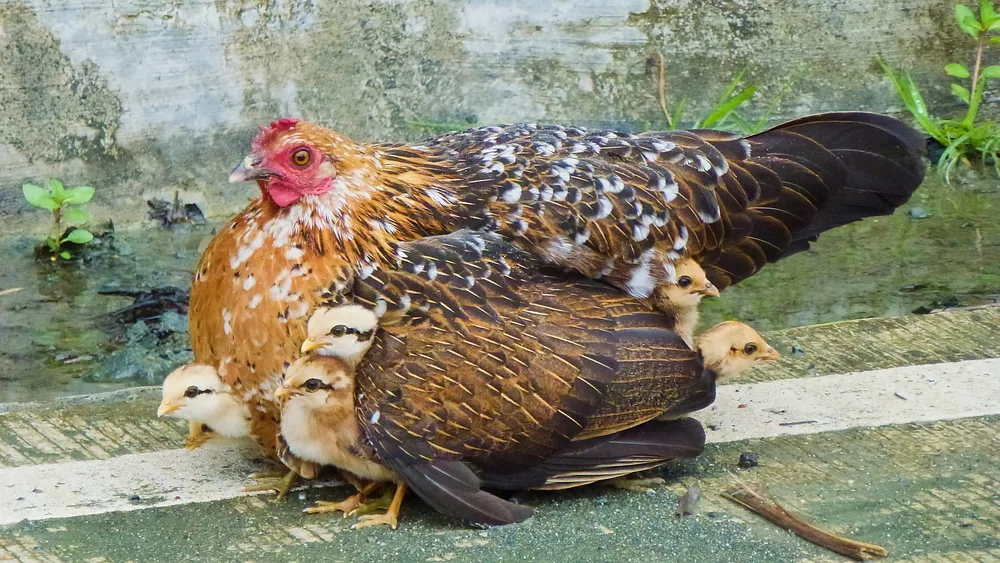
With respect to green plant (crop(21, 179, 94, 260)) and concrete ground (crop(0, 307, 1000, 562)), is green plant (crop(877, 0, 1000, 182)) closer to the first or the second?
concrete ground (crop(0, 307, 1000, 562))

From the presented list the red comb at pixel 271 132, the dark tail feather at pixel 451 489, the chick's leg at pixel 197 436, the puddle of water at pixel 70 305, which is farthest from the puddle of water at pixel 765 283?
the dark tail feather at pixel 451 489

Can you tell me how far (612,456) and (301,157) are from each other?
1141 mm

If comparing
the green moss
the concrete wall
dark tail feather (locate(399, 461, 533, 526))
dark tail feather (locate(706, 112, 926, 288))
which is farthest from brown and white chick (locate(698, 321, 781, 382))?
the green moss

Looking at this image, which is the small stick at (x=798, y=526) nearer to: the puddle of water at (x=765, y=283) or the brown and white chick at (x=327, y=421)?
the brown and white chick at (x=327, y=421)

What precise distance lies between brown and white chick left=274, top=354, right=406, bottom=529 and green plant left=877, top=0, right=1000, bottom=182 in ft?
13.6

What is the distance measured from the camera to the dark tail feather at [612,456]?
3.44m

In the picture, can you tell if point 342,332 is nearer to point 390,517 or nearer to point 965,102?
point 390,517

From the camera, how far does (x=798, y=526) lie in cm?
337

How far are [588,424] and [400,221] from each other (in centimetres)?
75

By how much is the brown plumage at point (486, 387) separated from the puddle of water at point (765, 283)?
1699mm

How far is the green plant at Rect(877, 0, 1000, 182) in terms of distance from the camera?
6469 millimetres

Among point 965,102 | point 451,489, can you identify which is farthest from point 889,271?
point 451,489

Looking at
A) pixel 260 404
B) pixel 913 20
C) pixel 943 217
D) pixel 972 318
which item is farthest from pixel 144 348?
pixel 913 20

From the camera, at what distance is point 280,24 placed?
6.07 meters
